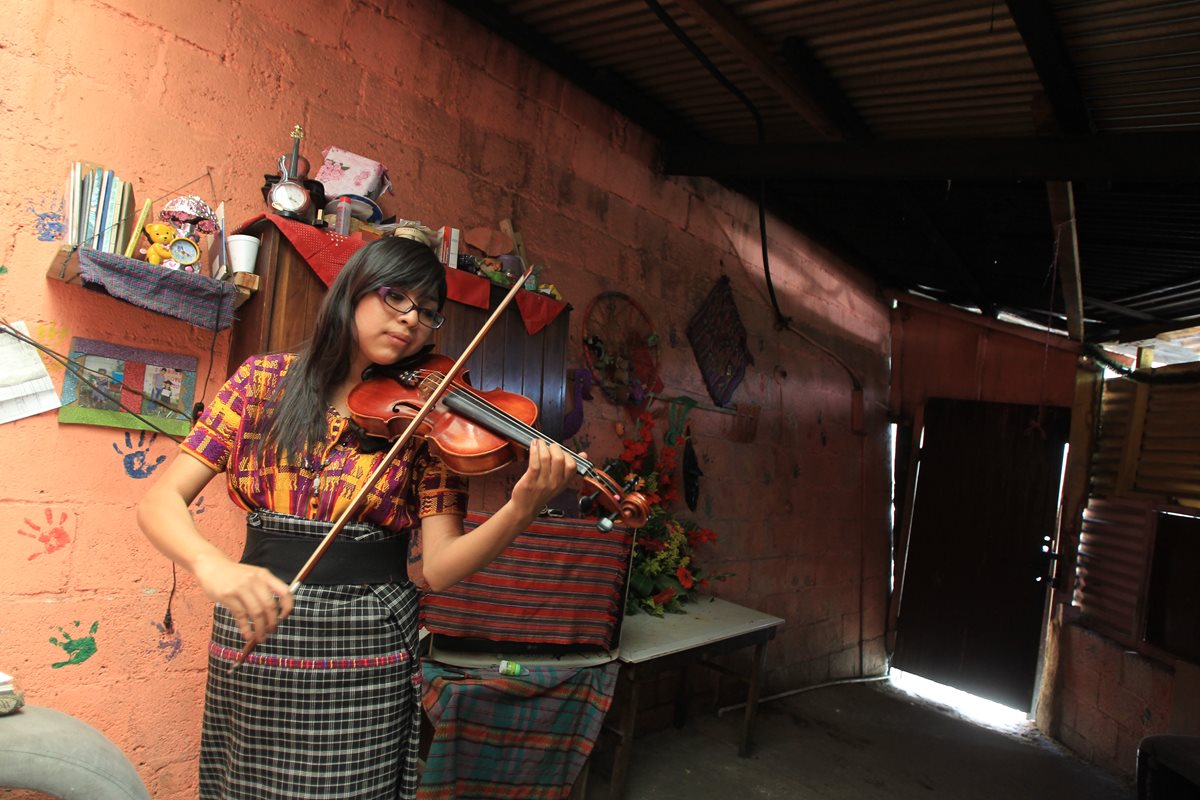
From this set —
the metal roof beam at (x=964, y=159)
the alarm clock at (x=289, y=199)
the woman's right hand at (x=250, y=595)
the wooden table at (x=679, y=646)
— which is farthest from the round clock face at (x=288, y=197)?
the metal roof beam at (x=964, y=159)

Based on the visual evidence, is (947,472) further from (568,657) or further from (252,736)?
(252,736)

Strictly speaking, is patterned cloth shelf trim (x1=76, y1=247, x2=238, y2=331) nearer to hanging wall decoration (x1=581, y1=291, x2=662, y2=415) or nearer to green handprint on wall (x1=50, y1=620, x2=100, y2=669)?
green handprint on wall (x1=50, y1=620, x2=100, y2=669)

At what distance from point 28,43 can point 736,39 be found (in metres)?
2.40

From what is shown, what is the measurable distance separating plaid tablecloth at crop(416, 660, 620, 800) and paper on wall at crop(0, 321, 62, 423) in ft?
4.65

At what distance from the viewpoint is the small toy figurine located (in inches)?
79.4

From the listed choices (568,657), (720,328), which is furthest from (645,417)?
(568,657)

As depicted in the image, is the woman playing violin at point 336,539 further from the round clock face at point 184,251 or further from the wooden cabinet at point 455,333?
the round clock face at point 184,251

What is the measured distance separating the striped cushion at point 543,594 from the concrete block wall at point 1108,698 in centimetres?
376

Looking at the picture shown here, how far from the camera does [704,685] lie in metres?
4.55

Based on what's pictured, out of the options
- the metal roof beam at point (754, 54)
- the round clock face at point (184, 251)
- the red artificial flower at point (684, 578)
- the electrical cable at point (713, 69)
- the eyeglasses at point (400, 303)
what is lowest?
the red artificial flower at point (684, 578)

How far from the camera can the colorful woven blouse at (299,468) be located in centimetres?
138

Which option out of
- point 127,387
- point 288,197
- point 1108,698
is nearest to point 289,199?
point 288,197

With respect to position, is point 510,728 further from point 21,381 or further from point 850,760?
point 850,760

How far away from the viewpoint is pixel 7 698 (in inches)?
57.7
